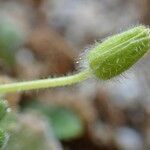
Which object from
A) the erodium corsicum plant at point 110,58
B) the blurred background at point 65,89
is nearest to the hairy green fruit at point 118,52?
the erodium corsicum plant at point 110,58

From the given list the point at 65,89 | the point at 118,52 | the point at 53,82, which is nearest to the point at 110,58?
the point at 118,52

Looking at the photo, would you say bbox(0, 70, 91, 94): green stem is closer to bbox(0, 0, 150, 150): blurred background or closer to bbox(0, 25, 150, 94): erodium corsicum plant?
bbox(0, 25, 150, 94): erodium corsicum plant

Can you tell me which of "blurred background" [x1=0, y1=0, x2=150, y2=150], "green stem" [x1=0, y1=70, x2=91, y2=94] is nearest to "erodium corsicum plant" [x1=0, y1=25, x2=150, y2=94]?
"green stem" [x1=0, y1=70, x2=91, y2=94]

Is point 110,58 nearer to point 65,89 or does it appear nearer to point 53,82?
point 53,82

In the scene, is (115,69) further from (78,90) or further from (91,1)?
(91,1)

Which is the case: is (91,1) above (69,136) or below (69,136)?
above

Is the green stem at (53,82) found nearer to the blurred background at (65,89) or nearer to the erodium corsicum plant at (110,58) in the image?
the erodium corsicum plant at (110,58)

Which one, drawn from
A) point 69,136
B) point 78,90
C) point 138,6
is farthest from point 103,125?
point 138,6
